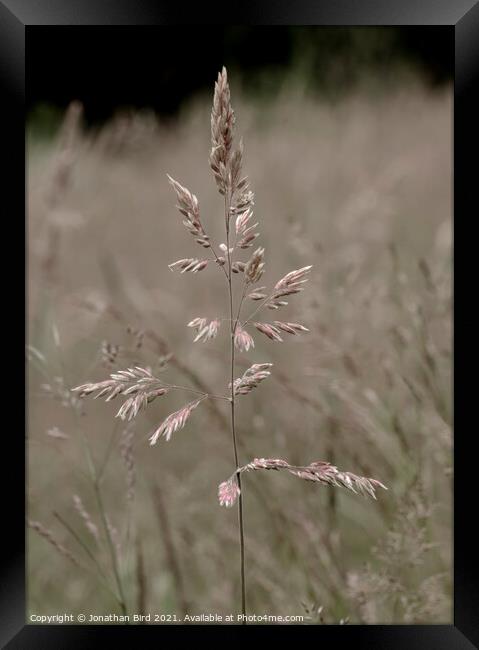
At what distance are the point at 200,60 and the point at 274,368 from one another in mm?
1202

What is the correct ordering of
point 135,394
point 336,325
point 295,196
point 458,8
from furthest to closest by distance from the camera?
point 295,196 < point 336,325 < point 458,8 < point 135,394

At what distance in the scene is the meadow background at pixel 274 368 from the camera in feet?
4.37

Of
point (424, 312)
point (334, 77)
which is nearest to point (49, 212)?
point (424, 312)

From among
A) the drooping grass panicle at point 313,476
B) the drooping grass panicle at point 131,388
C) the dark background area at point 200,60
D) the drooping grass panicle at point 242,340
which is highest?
the dark background area at point 200,60

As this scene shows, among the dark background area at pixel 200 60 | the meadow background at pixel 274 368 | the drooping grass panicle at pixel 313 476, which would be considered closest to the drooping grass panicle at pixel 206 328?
the drooping grass panicle at pixel 313 476

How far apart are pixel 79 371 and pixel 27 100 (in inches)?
31.2

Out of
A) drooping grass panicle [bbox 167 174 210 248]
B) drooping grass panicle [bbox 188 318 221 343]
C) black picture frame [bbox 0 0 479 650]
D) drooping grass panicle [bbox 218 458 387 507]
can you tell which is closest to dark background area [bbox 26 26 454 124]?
black picture frame [bbox 0 0 479 650]

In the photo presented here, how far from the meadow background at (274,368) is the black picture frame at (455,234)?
50mm

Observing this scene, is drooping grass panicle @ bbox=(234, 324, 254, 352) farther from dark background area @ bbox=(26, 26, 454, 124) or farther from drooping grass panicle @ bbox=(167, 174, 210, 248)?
dark background area @ bbox=(26, 26, 454, 124)

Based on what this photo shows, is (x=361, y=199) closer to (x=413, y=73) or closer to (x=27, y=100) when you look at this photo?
(x=413, y=73)

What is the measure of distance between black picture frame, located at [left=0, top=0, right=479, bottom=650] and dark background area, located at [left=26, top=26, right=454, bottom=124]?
0.17 ft

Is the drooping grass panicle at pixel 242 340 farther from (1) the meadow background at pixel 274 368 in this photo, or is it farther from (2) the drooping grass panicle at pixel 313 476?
(1) the meadow background at pixel 274 368

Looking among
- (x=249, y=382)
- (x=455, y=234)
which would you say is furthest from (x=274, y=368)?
(x=249, y=382)

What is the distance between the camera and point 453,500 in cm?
129
